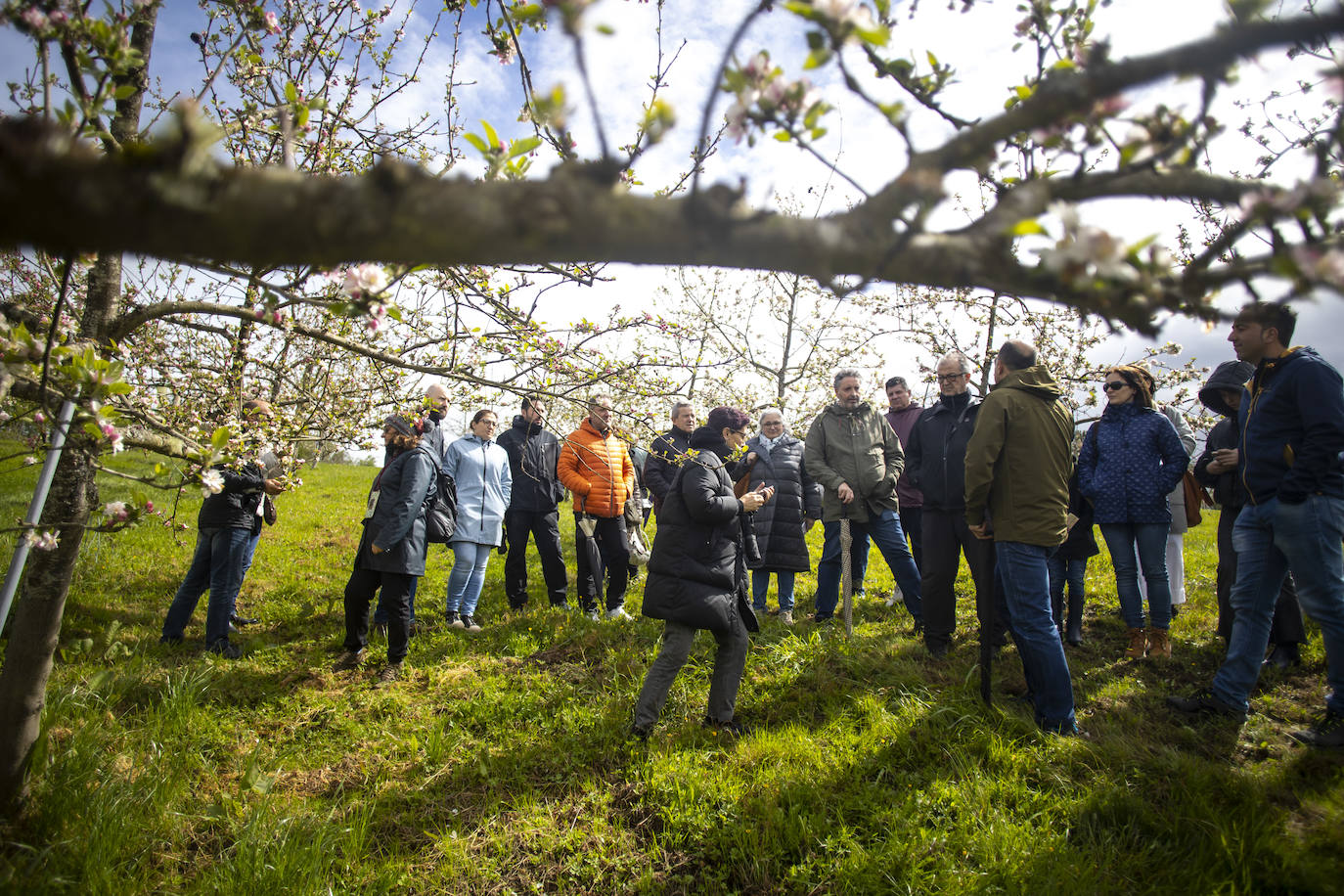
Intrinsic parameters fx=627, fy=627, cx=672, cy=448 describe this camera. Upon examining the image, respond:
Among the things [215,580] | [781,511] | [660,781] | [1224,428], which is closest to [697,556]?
[660,781]

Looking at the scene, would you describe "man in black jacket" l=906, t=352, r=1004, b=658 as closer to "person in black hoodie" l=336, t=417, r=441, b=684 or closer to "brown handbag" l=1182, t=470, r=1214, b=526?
"brown handbag" l=1182, t=470, r=1214, b=526

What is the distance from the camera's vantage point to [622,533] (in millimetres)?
6059

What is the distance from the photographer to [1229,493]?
4.40 m

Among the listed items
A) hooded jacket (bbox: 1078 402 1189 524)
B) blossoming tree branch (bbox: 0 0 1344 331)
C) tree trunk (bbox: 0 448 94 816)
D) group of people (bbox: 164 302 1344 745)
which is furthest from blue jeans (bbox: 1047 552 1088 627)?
tree trunk (bbox: 0 448 94 816)

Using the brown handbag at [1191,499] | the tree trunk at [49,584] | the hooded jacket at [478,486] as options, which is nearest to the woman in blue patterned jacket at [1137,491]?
the brown handbag at [1191,499]

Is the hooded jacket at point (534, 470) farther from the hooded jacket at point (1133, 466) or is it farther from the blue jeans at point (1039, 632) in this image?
the hooded jacket at point (1133, 466)

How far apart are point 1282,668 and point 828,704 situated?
3.05 meters

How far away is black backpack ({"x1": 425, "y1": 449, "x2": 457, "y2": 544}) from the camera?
5230 millimetres

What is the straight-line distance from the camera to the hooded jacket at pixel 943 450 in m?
4.64

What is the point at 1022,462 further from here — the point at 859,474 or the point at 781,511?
the point at 781,511

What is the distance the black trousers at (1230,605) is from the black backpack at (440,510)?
5583 mm

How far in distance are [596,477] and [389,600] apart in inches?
82.3

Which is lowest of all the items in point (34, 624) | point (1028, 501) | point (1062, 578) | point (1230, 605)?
point (34, 624)

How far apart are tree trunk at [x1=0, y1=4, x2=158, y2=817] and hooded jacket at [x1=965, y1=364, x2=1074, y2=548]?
4.42 m
